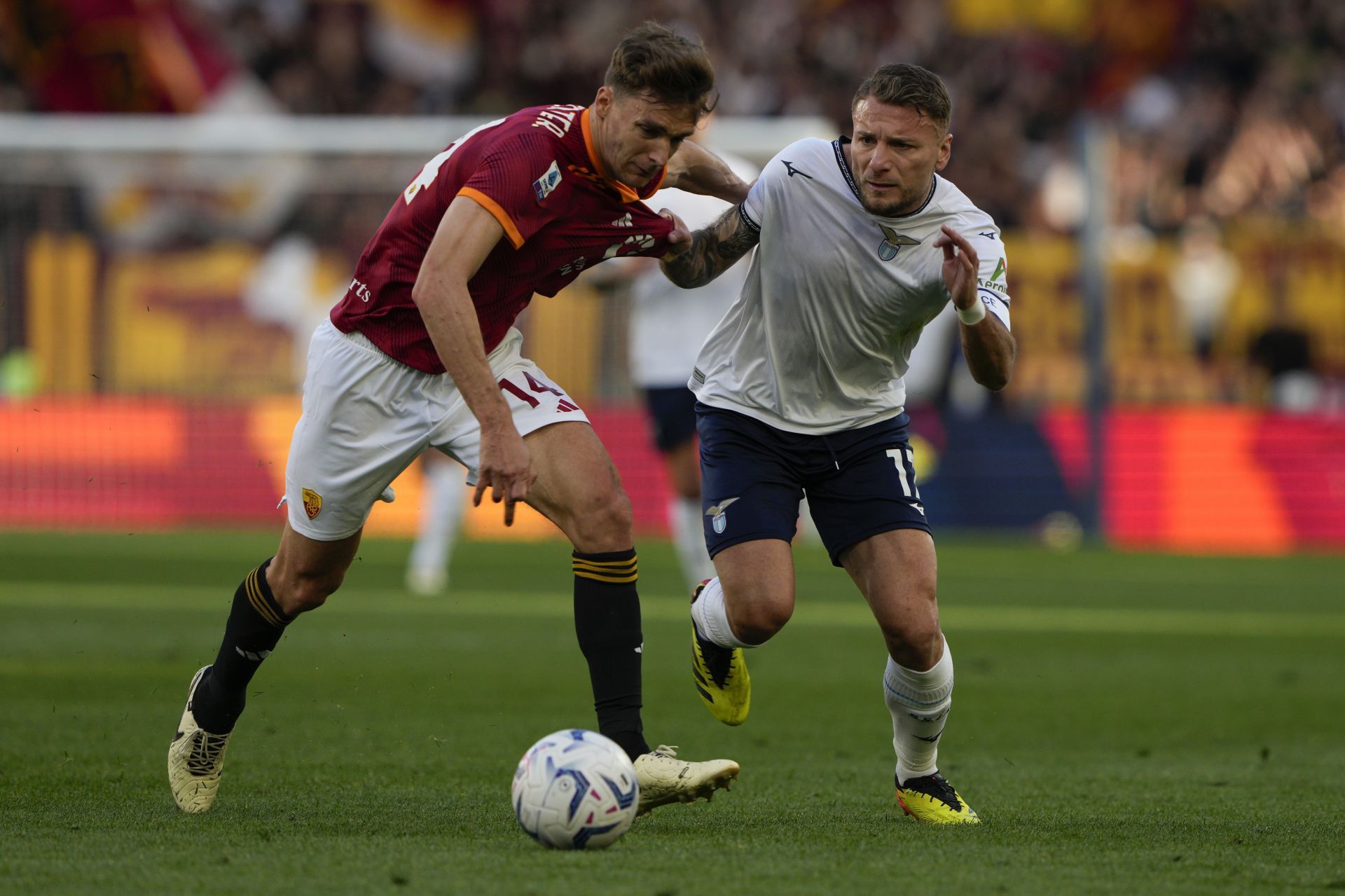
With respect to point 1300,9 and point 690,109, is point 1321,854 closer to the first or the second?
point 690,109

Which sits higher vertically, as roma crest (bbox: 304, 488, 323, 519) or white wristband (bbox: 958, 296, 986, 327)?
white wristband (bbox: 958, 296, 986, 327)

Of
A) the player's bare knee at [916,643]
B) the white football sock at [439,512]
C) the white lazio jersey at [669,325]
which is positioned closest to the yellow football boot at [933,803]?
the player's bare knee at [916,643]

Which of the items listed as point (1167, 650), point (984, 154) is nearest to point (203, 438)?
point (984, 154)

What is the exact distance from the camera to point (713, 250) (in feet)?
18.1

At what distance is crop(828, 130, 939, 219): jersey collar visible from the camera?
5.39 metres

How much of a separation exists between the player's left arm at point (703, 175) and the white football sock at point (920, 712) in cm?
156

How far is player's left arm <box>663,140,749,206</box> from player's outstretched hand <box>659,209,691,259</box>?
0.74 ft

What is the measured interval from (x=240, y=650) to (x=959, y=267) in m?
2.41

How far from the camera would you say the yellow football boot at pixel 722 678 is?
5.72 m

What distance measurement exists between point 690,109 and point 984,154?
15579 mm

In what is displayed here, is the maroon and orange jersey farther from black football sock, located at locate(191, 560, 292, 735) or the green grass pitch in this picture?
the green grass pitch

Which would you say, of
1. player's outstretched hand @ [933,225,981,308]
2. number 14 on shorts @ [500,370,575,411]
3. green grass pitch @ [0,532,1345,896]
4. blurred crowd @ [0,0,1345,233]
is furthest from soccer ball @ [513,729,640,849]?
blurred crowd @ [0,0,1345,233]

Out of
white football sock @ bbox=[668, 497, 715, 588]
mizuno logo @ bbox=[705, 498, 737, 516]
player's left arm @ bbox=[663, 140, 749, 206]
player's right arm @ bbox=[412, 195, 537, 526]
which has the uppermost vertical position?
player's left arm @ bbox=[663, 140, 749, 206]

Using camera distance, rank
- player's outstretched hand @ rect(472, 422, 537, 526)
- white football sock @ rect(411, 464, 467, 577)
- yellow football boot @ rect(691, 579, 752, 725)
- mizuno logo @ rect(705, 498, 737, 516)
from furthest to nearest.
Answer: white football sock @ rect(411, 464, 467, 577)
yellow football boot @ rect(691, 579, 752, 725)
mizuno logo @ rect(705, 498, 737, 516)
player's outstretched hand @ rect(472, 422, 537, 526)
